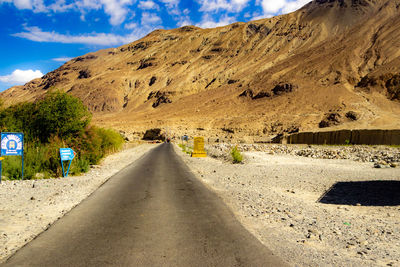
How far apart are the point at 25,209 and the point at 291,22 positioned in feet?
413

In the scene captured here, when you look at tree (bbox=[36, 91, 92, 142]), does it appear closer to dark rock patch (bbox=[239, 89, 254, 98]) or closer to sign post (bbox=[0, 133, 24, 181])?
sign post (bbox=[0, 133, 24, 181])

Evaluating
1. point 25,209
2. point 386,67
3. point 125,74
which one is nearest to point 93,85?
point 125,74

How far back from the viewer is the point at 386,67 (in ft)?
254

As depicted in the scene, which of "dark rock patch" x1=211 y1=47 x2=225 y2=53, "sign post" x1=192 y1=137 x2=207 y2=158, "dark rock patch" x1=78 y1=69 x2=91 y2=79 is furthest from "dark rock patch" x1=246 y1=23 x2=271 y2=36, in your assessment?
"sign post" x1=192 y1=137 x2=207 y2=158

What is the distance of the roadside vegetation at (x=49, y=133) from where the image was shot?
12790mm

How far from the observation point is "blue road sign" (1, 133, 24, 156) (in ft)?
36.2

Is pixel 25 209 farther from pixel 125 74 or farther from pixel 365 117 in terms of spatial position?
pixel 125 74

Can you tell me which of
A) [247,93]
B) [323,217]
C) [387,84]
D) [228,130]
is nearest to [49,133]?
[323,217]

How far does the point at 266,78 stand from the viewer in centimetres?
9281

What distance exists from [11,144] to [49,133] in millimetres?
3961

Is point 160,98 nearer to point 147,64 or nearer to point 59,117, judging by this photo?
point 147,64

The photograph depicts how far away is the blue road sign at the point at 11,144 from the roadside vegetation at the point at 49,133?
1174 millimetres

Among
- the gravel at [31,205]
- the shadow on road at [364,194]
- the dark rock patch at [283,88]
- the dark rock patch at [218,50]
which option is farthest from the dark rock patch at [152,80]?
the shadow on road at [364,194]

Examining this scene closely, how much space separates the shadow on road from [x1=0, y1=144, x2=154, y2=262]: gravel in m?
7.16
